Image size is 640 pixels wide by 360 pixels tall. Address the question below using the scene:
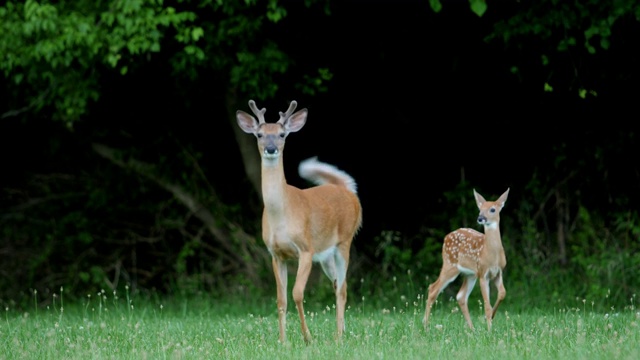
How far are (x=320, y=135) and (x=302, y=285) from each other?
6.24 metres

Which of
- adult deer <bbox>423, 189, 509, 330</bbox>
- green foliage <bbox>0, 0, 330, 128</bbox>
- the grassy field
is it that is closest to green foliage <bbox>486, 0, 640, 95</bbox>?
green foliage <bbox>0, 0, 330, 128</bbox>

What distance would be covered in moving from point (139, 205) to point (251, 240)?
200cm

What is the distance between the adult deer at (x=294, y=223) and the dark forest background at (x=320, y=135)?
2.88 meters

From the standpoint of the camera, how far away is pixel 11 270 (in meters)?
15.0

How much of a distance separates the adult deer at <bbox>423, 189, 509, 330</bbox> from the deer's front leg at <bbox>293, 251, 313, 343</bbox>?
127 cm

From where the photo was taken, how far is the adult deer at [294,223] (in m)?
7.95

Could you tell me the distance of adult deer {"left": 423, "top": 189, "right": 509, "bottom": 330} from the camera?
901 centimetres

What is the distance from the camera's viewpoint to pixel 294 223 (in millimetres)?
7980

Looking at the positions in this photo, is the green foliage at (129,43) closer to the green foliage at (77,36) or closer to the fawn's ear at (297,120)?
the green foliage at (77,36)

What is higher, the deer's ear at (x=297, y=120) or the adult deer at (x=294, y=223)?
the deer's ear at (x=297, y=120)

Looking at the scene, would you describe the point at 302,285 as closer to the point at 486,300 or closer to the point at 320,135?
the point at 486,300

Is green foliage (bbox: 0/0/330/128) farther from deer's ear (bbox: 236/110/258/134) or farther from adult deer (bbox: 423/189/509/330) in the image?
adult deer (bbox: 423/189/509/330)

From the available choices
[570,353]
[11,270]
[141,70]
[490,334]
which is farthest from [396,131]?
[570,353]

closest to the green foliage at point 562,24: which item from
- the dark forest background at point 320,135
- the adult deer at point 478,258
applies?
the dark forest background at point 320,135
